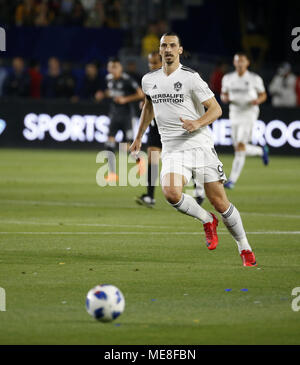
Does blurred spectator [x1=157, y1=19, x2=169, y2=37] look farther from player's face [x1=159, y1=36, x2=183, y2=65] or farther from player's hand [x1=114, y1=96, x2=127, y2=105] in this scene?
player's face [x1=159, y1=36, x2=183, y2=65]

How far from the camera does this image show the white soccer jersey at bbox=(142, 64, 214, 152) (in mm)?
10773

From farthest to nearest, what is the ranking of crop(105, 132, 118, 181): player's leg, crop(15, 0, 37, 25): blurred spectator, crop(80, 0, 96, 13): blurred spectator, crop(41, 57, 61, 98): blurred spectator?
crop(80, 0, 96, 13): blurred spectator, crop(15, 0, 37, 25): blurred spectator, crop(41, 57, 61, 98): blurred spectator, crop(105, 132, 118, 181): player's leg

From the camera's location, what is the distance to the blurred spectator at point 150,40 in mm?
29969

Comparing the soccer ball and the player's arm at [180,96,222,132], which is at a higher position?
the player's arm at [180,96,222,132]

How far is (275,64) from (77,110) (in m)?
→ 7.65

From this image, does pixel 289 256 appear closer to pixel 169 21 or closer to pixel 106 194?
pixel 106 194

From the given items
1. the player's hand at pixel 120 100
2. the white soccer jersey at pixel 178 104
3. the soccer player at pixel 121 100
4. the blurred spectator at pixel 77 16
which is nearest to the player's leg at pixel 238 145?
the soccer player at pixel 121 100

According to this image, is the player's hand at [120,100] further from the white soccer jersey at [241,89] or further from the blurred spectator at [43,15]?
the blurred spectator at [43,15]

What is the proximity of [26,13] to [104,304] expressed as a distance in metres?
25.5

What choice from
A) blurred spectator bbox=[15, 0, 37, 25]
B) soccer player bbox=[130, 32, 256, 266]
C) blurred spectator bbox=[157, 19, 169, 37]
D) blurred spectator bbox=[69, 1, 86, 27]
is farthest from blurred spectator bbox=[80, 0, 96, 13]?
soccer player bbox=[130, 32, 256, 266]

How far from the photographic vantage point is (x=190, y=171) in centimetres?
1084

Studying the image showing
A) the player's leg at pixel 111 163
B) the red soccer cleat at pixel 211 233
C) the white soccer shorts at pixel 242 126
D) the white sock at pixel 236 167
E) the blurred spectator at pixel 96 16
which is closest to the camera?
the red soccer cleat at pixel 211 233

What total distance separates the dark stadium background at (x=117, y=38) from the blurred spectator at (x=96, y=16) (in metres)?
0.03
